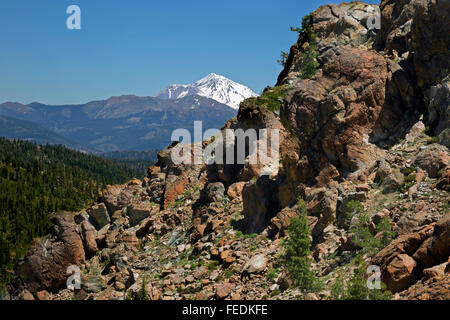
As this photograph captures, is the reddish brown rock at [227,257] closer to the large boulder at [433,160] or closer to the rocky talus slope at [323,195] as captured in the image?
the rocky talus slope at [323,195]

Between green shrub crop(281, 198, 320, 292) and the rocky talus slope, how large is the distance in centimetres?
78

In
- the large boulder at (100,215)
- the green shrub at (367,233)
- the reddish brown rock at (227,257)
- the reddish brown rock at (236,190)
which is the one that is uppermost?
the reddish brown rock at (236,190)

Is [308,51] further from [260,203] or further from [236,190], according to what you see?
[260,203]

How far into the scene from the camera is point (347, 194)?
28.0m

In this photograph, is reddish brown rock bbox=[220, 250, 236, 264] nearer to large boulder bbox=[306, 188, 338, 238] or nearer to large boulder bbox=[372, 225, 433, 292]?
large boulder bbox=[306, 188, 338, 238]

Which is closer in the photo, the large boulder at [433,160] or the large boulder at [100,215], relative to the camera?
the large boulder at [433,160]

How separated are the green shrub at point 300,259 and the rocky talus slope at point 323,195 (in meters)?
0.78

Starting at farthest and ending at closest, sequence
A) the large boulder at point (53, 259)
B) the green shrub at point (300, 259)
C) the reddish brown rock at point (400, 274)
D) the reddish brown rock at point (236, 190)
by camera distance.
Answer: the large boulder at point (53, 259)
the reddish brown rock at point (236, 190)
the green shrub at point (300, 259)
the reddish brown rock at point (400, 274)

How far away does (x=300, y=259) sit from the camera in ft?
78.3

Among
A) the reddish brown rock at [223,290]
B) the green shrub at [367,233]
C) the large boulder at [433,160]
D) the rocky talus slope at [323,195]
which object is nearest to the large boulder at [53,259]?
the rocky talus slope at [323,195]

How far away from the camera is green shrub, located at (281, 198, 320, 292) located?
74.5 ft

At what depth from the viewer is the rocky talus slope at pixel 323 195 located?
23406mm

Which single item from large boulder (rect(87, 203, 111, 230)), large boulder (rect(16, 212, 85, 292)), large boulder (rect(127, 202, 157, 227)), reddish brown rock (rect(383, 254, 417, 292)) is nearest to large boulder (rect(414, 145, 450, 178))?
reddish brown rock (rect(383, 254, 417, 292))

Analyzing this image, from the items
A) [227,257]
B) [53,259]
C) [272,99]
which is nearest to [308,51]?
[272,99]
